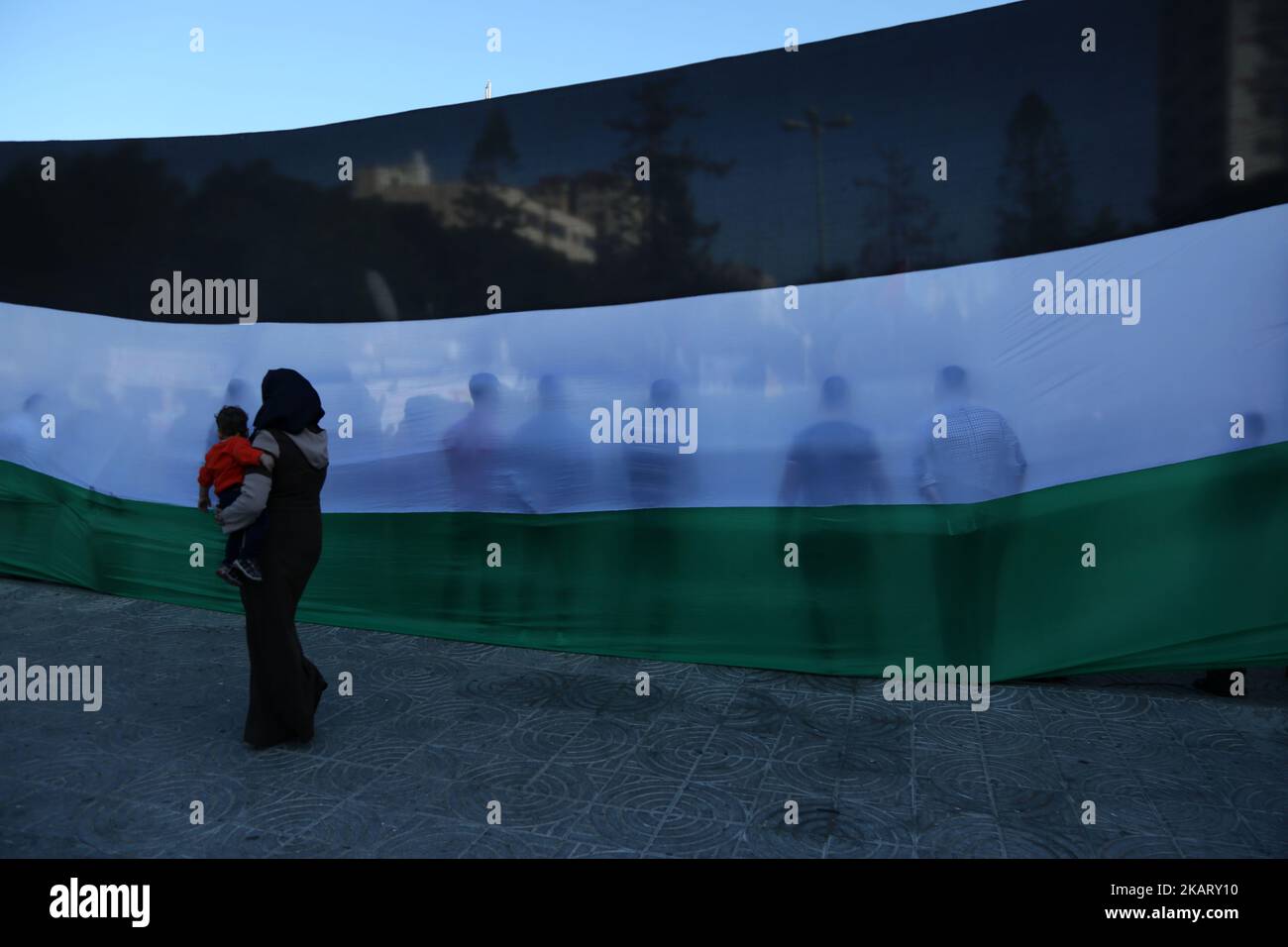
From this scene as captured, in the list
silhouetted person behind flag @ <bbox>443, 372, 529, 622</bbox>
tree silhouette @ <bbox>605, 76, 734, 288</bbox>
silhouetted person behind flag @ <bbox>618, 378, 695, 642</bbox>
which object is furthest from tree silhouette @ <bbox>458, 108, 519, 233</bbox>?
silhouetted person behind flag @ <bbox>618, 378, 695, 642</bbox>

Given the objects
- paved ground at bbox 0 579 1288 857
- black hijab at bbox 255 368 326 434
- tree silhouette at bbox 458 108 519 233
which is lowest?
paved ground at bbox 0 579 1288 857

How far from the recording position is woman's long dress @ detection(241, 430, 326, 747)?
4250mm

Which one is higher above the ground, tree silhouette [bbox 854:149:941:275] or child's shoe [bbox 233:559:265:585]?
tree silhouette [bbox 854:149:941:275]

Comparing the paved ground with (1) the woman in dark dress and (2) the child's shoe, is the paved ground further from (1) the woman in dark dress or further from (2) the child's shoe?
(2) the child's shoe

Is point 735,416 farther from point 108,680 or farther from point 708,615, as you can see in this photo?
point 108,680

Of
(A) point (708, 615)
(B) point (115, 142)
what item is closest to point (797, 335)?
(A) point (708, 615)

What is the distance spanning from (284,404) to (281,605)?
0.91 meters

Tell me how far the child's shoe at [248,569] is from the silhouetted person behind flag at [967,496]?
343cm

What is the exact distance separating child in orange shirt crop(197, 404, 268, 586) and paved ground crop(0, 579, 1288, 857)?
866 mm

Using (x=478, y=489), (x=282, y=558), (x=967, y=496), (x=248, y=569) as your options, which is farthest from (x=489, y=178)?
(x=967, y=496)

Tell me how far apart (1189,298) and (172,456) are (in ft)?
22.1

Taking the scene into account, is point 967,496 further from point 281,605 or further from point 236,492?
point 236,492

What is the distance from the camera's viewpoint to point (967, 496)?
5.13 m

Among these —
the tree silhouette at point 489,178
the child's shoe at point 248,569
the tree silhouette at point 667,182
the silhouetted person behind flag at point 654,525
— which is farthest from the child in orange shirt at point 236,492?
the tree silhouette at point 667,182
